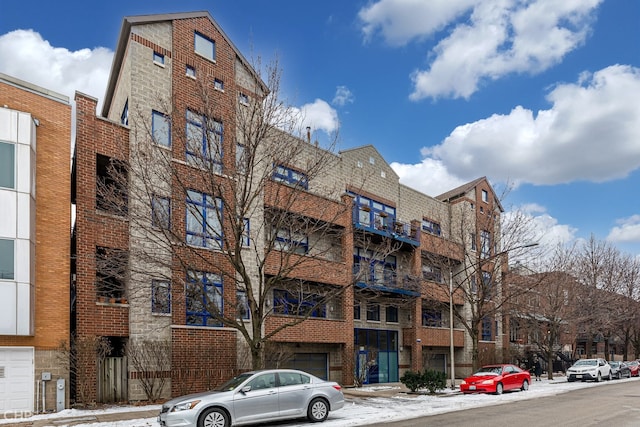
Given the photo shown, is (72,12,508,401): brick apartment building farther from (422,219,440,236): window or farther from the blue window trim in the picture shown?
(422,219,440,236): window

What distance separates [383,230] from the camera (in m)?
33.0

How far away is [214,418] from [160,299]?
8.04 metres

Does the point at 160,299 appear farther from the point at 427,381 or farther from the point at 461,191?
the point at 461,191

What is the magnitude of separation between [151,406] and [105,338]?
8.96ft

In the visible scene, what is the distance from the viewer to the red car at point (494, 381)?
971 inches

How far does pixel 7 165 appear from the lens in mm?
18016

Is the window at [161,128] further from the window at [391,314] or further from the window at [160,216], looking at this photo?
the window at [391,314]

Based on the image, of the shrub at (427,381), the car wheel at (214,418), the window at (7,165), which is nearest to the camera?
the car wheel at (214,418)

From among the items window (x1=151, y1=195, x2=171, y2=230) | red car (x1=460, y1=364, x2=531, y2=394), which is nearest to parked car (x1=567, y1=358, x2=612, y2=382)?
red car (x1=460, y1=364, x2=531, y2=394)

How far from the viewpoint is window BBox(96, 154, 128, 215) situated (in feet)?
59.5

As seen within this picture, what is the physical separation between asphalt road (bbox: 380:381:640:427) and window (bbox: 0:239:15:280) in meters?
11.5

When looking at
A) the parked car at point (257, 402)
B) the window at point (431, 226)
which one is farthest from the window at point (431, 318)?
the parked car at point (257, 402)

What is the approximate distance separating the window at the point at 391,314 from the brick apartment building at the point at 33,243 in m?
19.9

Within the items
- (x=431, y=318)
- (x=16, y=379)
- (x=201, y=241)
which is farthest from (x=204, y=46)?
(x=431, y=318)
